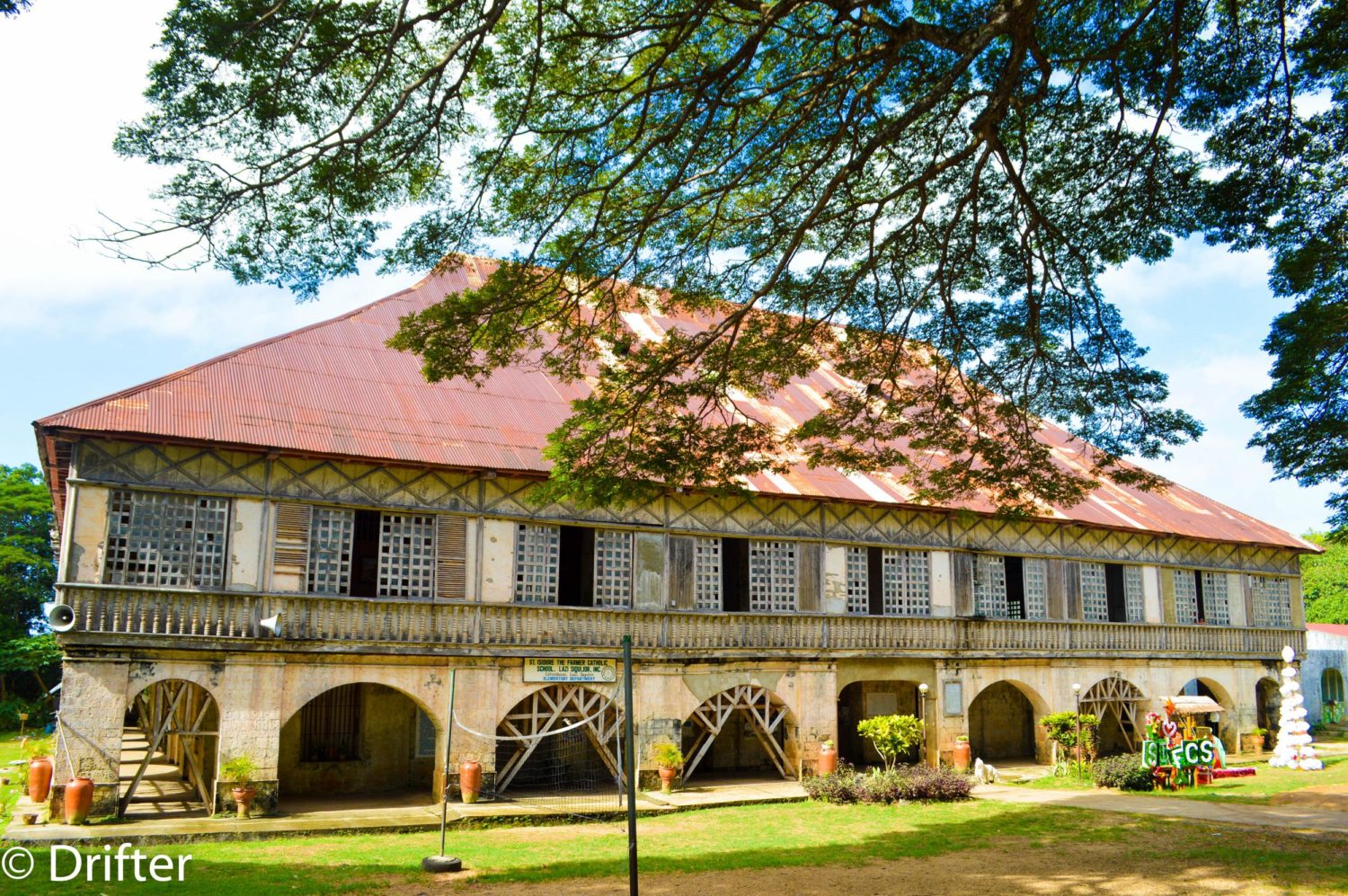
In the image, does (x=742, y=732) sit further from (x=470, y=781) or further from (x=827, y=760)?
(x=470, y=781)

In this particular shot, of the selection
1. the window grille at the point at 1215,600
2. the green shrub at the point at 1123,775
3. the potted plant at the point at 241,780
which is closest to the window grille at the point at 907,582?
the green shrub at the point at 1123,775

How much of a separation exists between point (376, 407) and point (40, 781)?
705 cm

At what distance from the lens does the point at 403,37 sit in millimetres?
8297

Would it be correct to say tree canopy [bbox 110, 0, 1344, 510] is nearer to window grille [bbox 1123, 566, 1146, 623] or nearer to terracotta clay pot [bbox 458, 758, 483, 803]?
terracotta clay pot [bbox 458, 758, 483, 803]

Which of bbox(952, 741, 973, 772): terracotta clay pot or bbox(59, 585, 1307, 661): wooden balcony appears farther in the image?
bbox(952, 741, 973, 772): terracotta clay pot

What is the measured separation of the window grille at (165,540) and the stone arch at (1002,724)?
17358 mm

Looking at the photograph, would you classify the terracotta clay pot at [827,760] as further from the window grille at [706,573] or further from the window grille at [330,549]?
the window grille at [330,549]

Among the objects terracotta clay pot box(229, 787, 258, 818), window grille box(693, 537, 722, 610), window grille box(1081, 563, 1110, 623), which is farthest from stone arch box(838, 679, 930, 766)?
terracotta clay pot box(229, 787, 258, 818)

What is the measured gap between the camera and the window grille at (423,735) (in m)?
18.3

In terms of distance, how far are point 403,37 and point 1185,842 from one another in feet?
41.6

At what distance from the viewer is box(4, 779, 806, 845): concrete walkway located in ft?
41.1

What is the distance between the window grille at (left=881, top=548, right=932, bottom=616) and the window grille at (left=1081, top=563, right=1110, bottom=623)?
4775 millimetres

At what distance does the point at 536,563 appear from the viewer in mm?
17172

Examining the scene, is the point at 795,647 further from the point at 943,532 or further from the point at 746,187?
the point at 746,187
